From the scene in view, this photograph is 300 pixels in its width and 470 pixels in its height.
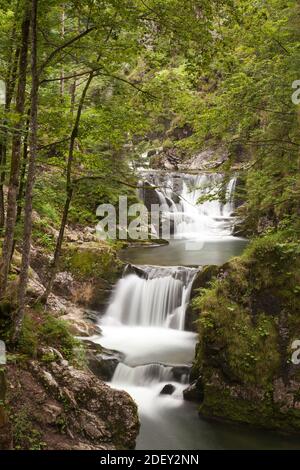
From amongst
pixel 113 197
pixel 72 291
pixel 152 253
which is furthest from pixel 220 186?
pixel 152 253

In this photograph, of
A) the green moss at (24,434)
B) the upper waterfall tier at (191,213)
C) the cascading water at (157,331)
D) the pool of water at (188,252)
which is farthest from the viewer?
the upper waterfall tier at (191,213)

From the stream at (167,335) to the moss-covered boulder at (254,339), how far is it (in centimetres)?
45

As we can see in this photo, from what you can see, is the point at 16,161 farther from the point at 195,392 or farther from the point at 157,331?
the point at 157,331

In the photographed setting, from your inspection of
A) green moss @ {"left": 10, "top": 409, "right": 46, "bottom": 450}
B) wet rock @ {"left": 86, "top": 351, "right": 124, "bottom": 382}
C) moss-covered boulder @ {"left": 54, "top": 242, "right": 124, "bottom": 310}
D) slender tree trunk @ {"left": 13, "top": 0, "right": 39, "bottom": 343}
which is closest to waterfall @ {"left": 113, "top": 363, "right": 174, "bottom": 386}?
wet rock @ {"left": 86, "top": 351, "right": 124, "bottom": 382}

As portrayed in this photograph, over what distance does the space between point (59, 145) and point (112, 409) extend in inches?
195

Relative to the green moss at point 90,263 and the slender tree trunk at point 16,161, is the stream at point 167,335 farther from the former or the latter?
the slender tree trunk at point 16,161

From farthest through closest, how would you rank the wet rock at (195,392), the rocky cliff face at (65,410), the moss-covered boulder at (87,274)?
the moss-covered boulder at (87,274) < the wet rock at (195,392) < the rocky cliff face at (65,410)

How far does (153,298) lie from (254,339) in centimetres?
510

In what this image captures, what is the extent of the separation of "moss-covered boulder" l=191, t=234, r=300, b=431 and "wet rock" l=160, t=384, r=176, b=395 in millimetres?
553

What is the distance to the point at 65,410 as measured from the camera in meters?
6.12

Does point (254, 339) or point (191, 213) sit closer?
point (254, 339)

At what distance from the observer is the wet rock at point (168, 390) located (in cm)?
943

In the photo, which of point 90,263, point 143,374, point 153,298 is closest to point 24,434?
point 143,374

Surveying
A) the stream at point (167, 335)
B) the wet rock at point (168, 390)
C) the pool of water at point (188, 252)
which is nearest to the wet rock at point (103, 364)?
the stream at point (167, 335)
